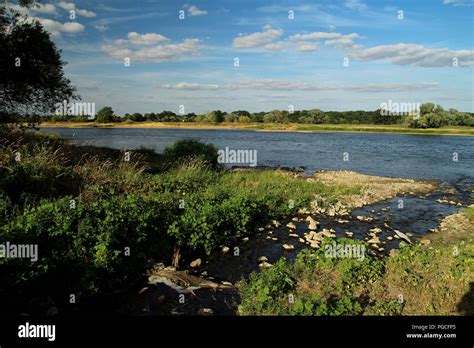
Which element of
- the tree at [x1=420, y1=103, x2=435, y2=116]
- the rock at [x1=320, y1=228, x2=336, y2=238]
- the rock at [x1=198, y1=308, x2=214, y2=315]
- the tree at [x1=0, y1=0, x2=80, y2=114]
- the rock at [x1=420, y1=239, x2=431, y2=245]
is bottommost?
the rock at [x1=198, y1=308, x2=214, y2=315]

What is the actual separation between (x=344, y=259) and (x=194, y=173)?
418 inches

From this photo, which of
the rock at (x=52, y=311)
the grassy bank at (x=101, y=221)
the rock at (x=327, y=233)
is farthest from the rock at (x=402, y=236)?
the rock at (x=52, y=311)

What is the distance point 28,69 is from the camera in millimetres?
20344

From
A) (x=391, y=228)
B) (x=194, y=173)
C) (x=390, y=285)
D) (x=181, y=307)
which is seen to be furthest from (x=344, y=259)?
(x=194, y=173)

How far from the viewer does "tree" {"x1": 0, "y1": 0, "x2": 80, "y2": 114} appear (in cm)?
1941

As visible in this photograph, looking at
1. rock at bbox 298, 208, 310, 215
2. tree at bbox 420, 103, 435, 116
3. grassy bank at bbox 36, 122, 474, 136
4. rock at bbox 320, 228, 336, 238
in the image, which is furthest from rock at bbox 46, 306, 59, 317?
tree at bbox 420, 103, 435, 116

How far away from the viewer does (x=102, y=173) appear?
1448 cm

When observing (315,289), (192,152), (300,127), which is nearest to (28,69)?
(192,152)

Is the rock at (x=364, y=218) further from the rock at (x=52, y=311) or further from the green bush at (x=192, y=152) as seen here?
the rock at (x=52, y=311)

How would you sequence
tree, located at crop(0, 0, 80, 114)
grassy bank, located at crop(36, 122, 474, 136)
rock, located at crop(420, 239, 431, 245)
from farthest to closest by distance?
Answer: 1. grassy bank, located at crop(36, 122, 474, 136)
2. tree, located at crop(0, 0, 80, 114)
3. rock, located at crop(420, 239, 431, 245)

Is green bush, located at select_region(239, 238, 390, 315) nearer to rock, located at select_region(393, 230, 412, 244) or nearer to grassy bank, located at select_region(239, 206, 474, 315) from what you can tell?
grassy bank, located at select_region(239, 206, 474, 315)

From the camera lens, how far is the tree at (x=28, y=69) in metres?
19.4

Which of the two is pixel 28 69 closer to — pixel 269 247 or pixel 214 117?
pixel 269 247

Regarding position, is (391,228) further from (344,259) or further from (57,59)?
(57,59)
